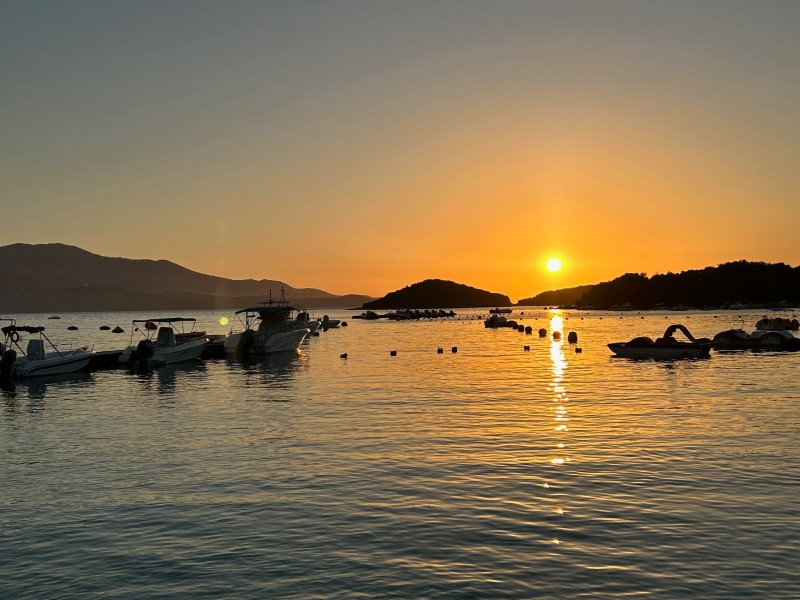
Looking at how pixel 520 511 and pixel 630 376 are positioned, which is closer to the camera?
pixel 520 511

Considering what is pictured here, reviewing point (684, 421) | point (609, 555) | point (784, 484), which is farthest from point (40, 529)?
point (684, 421)

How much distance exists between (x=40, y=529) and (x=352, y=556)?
25.3 feet

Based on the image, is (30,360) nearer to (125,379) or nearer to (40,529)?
(125,379)

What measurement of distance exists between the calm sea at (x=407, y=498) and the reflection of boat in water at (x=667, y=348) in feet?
100.0

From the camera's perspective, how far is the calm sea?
1286cm

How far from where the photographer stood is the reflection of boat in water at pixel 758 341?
81.3 m

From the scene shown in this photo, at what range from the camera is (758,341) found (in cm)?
8431

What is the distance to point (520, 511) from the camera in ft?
55.7

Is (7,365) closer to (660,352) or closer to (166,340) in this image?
(166,340)

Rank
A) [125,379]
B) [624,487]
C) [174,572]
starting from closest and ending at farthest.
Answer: [174,572], [624,487], [125,379]


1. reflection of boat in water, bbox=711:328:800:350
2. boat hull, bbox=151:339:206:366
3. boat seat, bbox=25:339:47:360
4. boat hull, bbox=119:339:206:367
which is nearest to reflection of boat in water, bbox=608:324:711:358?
reflection of boat in water, bbox=711:328:800:350

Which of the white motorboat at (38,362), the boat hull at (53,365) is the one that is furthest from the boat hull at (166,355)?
the boat hull at (53,365)

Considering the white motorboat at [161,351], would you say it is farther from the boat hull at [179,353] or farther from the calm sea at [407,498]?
the calm sea at [407,498]

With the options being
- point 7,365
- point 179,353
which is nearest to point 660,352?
point 179,353
